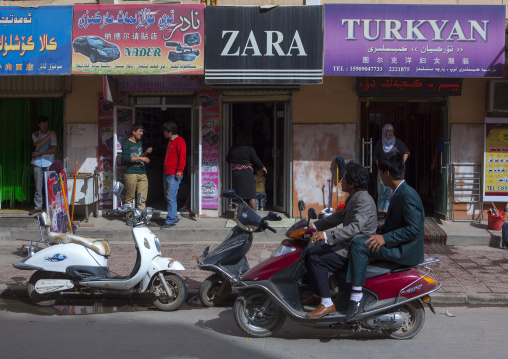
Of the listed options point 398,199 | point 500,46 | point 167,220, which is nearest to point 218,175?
point 167,220

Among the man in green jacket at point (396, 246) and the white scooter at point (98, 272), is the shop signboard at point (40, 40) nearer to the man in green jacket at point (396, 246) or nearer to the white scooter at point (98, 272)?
the white scooter at point (98, 272)

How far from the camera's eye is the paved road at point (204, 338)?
17.1 ft

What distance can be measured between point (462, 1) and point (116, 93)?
684 centimetres

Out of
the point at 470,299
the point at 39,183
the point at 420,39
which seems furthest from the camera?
the point at 39,183

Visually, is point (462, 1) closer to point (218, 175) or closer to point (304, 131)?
point (304, 131)

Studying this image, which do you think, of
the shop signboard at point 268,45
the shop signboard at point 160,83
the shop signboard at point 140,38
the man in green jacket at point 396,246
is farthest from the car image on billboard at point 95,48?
the man in green jacket at point 396,246

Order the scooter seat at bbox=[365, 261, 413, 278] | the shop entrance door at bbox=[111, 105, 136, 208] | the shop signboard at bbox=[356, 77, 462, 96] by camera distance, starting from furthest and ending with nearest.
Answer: the shop entrance door at bbox=[111, 105, 136, 208] < the shop signboard at bbox=[356, 77, 462, 96] < the scooter seat at bbox=[365, 261, 413, 278]

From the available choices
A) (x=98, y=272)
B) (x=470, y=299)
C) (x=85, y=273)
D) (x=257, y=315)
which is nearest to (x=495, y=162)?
(x=470, y=299)

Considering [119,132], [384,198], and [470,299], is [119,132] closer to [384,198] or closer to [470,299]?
[384,198]

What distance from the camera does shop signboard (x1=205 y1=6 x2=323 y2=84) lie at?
10.2 metres

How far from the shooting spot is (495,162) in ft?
36.3

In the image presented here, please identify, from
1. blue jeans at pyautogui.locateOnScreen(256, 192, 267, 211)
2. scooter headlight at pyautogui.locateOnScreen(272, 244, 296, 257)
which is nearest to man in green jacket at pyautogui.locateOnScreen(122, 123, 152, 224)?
blue jeans at pyautogui.locateOnScreen(256, 192, 267, 211)

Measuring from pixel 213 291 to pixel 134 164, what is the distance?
487cm

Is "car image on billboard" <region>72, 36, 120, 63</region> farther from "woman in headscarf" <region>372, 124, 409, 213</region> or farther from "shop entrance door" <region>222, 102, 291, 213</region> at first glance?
"woman in headscarf" <region>372, 124, 409, 213</region>
